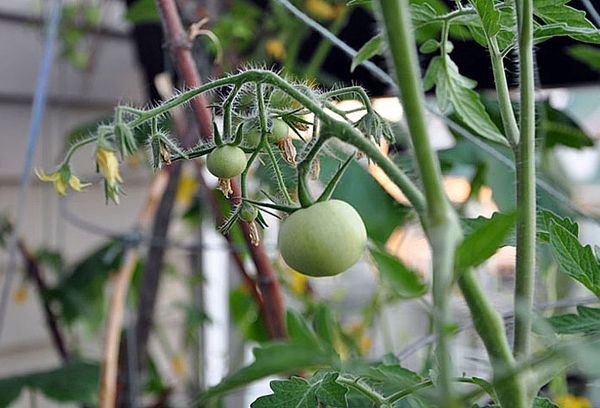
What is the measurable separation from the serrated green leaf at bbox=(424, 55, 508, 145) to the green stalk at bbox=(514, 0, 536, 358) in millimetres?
105

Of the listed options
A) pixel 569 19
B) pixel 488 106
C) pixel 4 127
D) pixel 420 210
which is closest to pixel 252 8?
pixel 488 106

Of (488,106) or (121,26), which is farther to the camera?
(121,26)

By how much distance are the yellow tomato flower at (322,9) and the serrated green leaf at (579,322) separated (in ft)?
2.90

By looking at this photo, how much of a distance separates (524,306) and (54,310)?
107cm

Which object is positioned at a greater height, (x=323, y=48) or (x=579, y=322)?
(x=323, y=48)

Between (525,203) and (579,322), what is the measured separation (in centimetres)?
8

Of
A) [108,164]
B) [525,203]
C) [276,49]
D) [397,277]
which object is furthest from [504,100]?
[276,49]

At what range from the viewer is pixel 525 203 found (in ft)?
0.88

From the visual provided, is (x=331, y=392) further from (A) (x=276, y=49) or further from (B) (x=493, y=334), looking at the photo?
(A) (x=276, y=49)

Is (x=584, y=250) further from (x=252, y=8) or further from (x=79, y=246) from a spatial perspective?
(x=79, y=246)

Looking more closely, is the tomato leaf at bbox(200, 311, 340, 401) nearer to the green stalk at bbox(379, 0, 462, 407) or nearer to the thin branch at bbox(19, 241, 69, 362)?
the green stalk at bbox(379, 0, 462, 407)

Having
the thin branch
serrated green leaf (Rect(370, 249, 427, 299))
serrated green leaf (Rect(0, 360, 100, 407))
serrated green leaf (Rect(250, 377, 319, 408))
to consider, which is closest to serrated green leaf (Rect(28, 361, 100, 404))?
serrated green leaf (Rect(0, 360, 100, 407))

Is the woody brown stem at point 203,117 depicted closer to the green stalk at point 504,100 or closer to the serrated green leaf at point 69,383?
the green stalk at point 504,100

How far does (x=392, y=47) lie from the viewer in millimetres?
207
